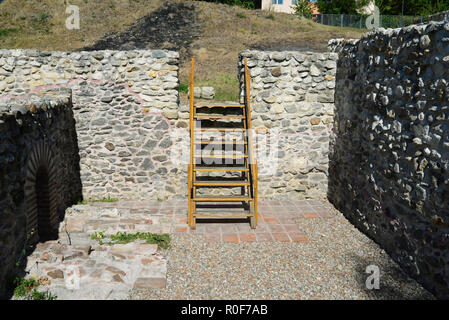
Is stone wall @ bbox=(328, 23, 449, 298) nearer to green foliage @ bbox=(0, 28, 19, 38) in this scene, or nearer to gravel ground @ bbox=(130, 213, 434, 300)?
gravel ground @ bbox=(130, 213, 434, 300)

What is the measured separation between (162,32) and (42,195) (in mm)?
16045

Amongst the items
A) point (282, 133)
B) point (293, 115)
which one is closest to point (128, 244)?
point (282, 133)

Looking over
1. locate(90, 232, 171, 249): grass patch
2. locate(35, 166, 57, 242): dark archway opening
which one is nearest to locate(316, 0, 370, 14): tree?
locate(90, 232, 171, 249): grass patch

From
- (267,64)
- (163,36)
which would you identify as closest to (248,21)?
(163,36)

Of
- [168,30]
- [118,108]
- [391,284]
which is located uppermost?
[168,30]

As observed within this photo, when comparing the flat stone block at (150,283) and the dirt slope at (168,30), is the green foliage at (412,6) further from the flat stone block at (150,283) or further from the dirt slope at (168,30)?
the flat stone block at (150,283)

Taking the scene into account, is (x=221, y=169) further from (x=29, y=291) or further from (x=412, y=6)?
(x=412, y=6)

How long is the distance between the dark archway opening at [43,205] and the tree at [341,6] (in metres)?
28.7

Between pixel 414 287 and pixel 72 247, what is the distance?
4454 millimetres

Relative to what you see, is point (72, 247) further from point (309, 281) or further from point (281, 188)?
point (281, 188)

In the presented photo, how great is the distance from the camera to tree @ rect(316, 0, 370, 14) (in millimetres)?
28203

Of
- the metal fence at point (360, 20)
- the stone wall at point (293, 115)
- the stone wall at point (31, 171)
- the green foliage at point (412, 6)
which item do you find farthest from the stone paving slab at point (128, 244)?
the green foliage at point (412, 6)

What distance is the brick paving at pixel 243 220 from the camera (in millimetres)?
5922

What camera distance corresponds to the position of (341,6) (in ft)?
94.4
